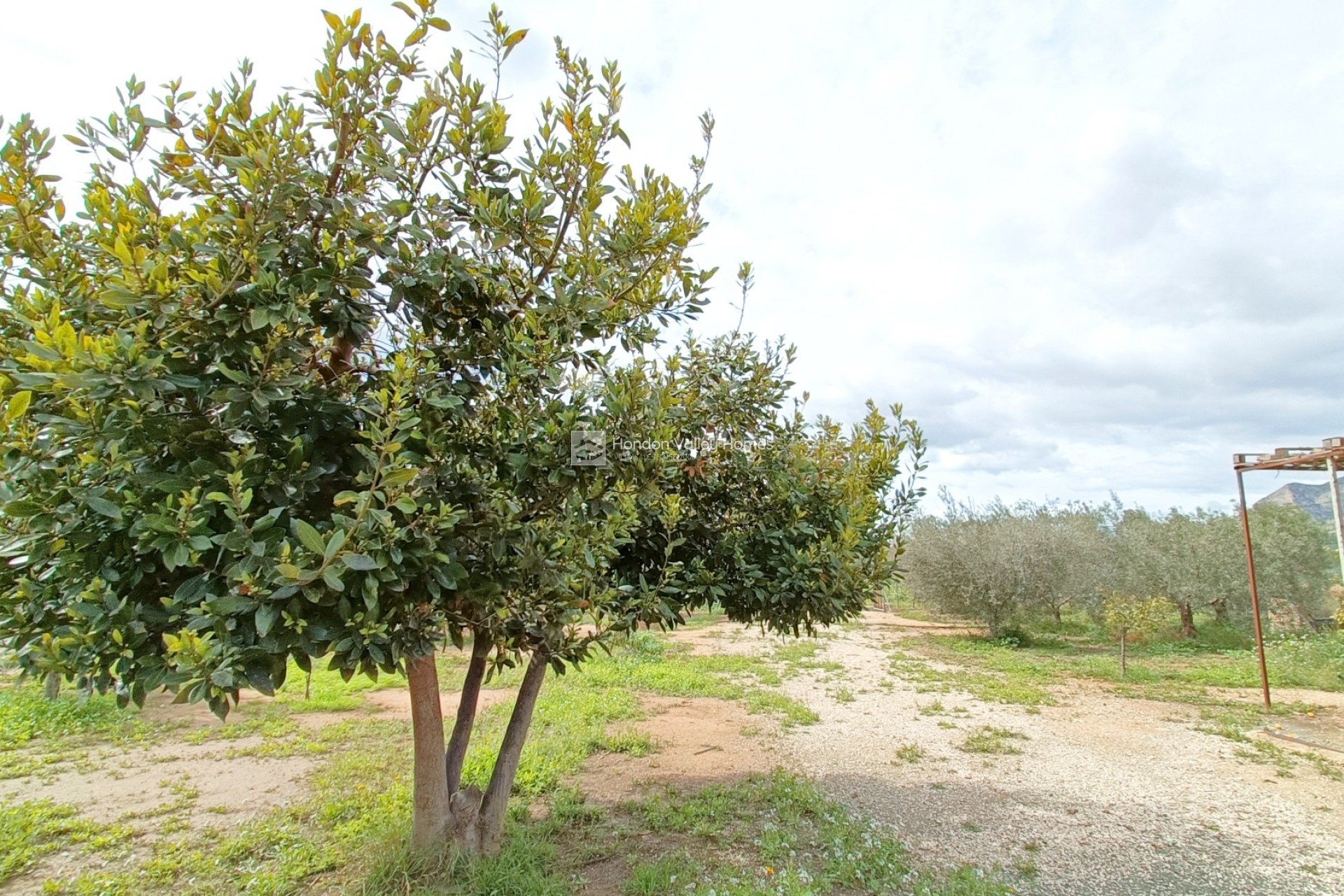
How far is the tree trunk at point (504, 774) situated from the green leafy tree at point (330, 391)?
1.36 m

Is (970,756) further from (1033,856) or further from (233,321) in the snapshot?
(233,321)

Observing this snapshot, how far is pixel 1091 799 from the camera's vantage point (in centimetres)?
571

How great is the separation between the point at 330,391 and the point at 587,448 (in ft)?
3.54

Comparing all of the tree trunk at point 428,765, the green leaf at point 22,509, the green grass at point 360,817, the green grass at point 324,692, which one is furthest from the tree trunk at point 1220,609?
the green leaf at point 22,509

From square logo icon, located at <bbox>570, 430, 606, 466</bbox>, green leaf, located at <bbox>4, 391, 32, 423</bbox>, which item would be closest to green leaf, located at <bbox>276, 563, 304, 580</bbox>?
green leaf, located at <bbox>4, 391, 32, 423</bbox>

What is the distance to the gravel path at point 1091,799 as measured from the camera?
4.37m

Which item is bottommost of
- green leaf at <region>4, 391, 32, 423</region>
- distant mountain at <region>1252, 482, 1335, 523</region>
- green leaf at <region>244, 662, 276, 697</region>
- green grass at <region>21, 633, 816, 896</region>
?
green grass at <region>21, 633, 816, 896</region>

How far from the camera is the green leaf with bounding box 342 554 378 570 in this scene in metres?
1.96

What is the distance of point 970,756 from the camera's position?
698 cm

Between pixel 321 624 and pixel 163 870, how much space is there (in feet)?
11.4

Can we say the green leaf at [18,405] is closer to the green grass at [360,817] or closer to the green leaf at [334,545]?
the green leaf at [334,545]

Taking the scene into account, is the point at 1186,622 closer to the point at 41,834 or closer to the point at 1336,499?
the point at 1336,499

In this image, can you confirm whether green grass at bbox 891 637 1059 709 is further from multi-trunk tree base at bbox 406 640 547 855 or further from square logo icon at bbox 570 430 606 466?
square logo icon at bbox 570 430 606 466

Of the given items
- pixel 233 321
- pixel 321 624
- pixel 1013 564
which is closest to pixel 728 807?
pixel 321 624
